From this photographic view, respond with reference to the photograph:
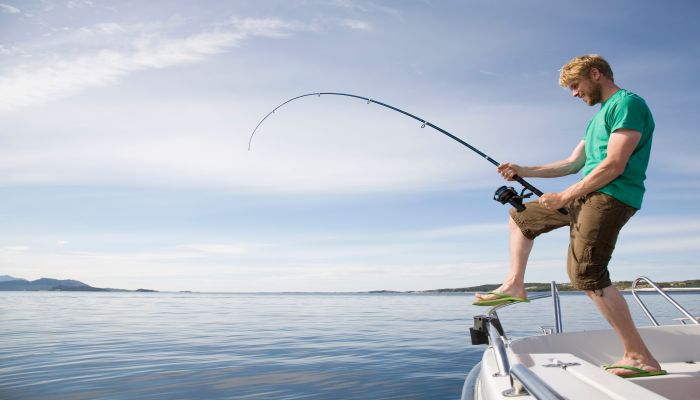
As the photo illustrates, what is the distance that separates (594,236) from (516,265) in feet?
2.49

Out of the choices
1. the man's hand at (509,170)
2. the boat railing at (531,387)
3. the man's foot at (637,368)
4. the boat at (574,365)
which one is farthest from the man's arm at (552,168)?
the boat railing at (531,387)

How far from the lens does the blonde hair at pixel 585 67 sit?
3508 millimetres

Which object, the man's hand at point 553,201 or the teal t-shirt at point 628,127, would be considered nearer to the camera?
the teal t-shirt at point 628,127

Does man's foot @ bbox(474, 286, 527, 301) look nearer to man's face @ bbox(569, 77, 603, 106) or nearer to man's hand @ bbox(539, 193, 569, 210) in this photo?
man's hand @ bbox(539, 193, 569, 210)

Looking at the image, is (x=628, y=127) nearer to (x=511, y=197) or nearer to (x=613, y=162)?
(x=613, y=162)

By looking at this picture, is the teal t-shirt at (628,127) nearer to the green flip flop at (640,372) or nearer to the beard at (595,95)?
the beard at (595,95)

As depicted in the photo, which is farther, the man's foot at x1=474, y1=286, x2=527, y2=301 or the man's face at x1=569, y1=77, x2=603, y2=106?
the man's foot at x1=474, y1=286, x2=527, y2=301

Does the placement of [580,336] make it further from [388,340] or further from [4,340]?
[4,340]

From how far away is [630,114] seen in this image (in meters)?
3.16

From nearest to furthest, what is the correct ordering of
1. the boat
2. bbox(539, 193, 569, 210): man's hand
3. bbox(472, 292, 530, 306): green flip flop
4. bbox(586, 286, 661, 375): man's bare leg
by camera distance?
1. the boat
2. bbox(586, 286, 661, 375): man's bare leg
3. bbox(539, 193, 569, 210): man's hand
4. bbox(472, 292, 530, 306): green flip flop

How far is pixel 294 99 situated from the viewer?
376 inches

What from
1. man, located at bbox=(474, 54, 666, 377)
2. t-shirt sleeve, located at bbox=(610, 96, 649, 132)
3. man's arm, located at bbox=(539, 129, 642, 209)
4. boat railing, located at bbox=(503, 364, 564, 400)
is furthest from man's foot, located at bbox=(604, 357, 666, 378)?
t-shirt sleeve, located at bbox=(610, 96, 649, 132)

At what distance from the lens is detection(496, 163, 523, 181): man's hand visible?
407 cm

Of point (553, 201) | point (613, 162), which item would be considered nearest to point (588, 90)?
point (613, 162)
